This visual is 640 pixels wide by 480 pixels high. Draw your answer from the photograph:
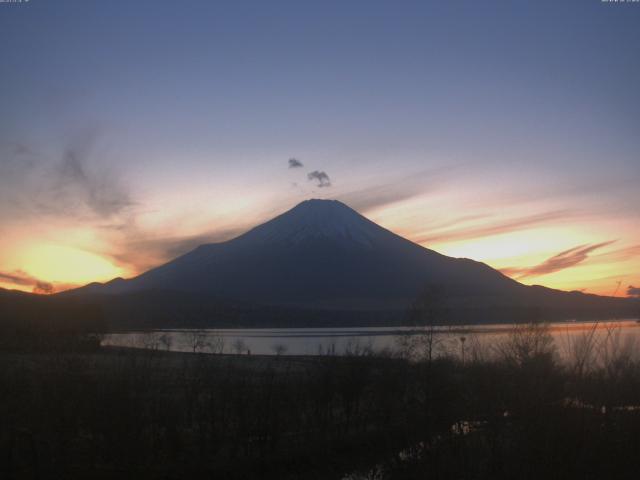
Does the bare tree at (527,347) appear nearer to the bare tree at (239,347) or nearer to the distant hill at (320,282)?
the bare tree at (239,347)

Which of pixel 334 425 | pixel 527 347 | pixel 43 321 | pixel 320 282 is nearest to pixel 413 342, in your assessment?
pixel 527 347

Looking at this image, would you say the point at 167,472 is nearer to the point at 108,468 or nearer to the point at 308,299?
the point at 108,468

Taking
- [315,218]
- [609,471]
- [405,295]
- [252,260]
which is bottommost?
[609,471]

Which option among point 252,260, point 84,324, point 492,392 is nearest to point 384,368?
point 492,392

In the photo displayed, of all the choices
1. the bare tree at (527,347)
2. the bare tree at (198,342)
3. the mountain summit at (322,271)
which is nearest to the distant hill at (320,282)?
the mountain summit at (322,271)

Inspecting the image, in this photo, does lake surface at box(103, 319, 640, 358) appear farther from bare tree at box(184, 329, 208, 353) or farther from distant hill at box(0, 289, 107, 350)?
distant hill at box(0, 289, 107, 350)

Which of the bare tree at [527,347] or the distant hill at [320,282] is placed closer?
the bare tree at [527,347]
